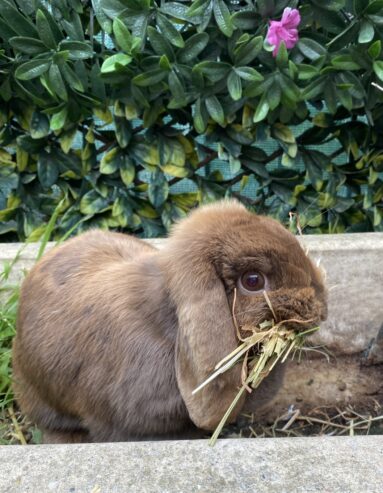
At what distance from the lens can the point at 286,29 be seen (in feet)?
8.05

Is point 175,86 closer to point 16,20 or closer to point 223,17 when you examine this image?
point 223,17

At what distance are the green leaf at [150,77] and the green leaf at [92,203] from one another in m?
0.74

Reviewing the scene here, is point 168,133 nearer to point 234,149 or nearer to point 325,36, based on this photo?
point 234,149

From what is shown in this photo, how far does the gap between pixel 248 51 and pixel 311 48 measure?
321 millimetres

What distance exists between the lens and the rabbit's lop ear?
1349mm

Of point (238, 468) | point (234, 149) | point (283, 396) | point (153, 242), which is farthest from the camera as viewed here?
point (234, 149)

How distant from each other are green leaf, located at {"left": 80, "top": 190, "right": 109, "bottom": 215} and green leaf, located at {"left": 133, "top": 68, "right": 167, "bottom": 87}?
74cm

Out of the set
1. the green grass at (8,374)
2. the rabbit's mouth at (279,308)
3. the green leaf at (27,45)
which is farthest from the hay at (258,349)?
the green leaf at (27,45)

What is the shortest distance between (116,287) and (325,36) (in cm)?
181

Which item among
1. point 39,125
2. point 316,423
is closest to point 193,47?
point 39,125

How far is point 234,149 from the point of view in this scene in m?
2.90

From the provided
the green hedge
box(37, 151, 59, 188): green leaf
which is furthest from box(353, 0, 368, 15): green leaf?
box(37, 151, 59, 188): green leaf

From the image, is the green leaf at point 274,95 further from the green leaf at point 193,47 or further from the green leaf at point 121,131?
the green leaf at point 121,131

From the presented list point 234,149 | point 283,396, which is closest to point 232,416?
point 283,396
